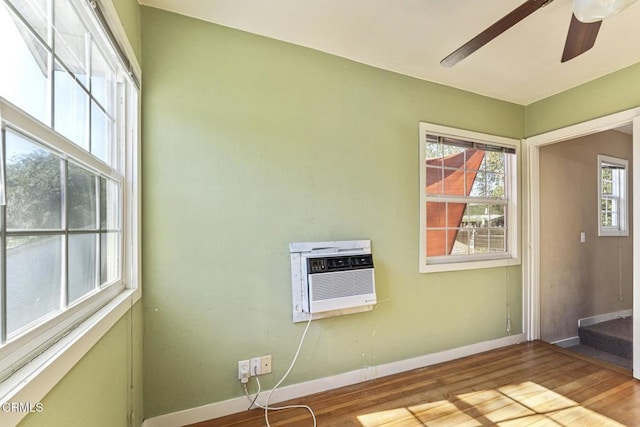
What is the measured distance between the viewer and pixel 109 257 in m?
1.40

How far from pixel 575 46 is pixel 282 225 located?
78.1 inches

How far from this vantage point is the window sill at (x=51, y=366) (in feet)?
1.97

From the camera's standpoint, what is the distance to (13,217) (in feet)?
2.38

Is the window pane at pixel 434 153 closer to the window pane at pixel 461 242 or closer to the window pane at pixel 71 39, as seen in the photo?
the window pane at pixel 461 242

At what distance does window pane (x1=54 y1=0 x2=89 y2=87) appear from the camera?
970 mm

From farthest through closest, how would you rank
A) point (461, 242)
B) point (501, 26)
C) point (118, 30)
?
point (461, 242), point (501, 26), point (118, 30)

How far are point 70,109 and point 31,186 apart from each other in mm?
371

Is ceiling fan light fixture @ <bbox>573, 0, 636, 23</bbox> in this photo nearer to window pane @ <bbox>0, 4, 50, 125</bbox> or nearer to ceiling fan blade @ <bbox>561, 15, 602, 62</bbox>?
ceiling fan blade @ <bbox>561, 15, 602, 62</bbox>

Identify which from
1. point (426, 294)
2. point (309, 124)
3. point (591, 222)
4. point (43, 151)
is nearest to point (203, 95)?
point (309, 124)

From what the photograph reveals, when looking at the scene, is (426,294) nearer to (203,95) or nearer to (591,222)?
(203,95)

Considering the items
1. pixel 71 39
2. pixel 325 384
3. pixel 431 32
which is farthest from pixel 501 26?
pixel 325 384

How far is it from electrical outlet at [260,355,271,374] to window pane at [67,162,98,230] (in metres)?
1.30

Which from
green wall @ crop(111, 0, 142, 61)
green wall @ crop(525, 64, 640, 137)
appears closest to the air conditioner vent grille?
green wall @ crop(111, 0, 142, 61)

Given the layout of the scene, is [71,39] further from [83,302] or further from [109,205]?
[83,302]
